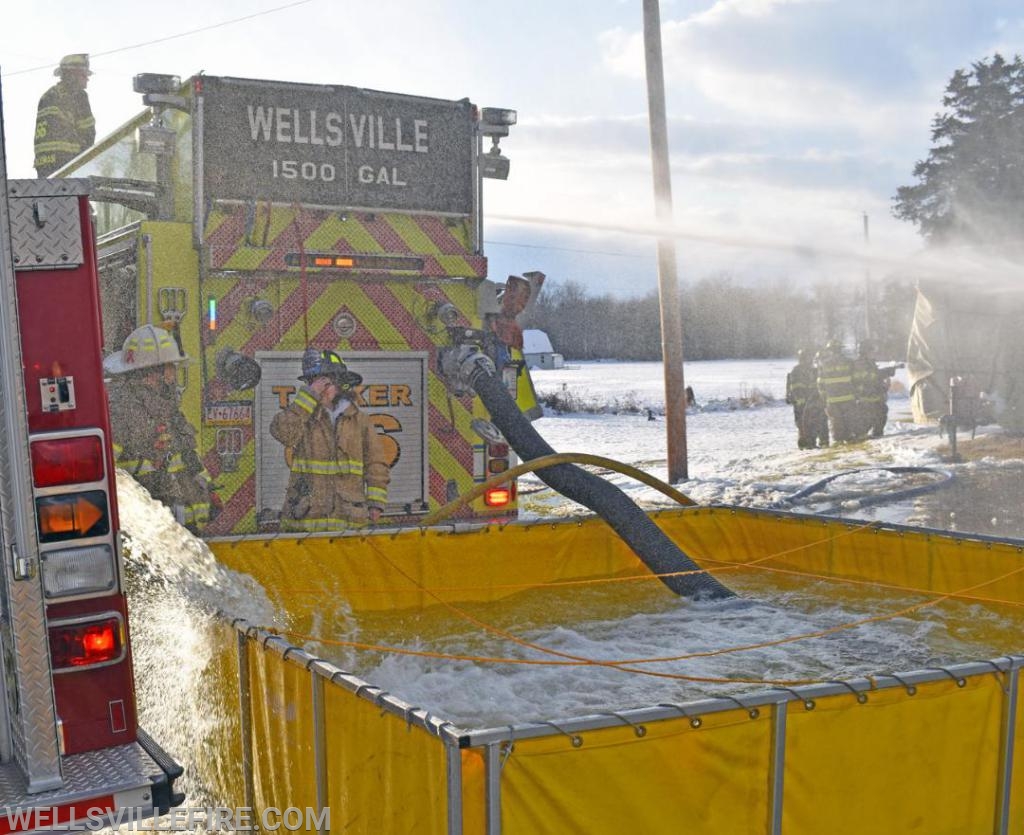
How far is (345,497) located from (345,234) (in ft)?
5.21

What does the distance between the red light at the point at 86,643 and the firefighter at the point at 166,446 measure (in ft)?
11.3

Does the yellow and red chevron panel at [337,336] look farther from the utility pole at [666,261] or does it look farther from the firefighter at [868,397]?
the firefighter at [868,397]

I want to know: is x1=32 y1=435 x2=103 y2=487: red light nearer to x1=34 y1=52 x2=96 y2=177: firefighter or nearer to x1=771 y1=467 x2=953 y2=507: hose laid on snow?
x1=34 y1=52 x2=96 y2=177: firefighter

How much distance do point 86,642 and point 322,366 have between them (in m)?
3.69

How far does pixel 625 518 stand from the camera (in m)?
6.00

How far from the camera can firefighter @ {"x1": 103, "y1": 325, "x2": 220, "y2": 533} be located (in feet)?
21.6

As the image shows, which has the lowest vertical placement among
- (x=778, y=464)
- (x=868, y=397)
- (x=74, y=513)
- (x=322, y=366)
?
(x=778, y=464)

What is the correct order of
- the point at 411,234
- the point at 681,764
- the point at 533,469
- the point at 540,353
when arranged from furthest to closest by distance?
the point at 540,353 → the point at 411,234 → the point at 533,469 → the point at 681,764

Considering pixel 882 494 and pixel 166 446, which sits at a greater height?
pixel 166 446

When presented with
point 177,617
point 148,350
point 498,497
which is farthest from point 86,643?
point 498,497

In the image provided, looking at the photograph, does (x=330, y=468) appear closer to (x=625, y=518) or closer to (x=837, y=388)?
(x=625, y=518)

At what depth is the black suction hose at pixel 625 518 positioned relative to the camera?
574 cm

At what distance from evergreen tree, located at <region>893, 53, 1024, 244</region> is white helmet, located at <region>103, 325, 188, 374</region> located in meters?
24.1

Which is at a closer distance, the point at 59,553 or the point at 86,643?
the point at 59,553
